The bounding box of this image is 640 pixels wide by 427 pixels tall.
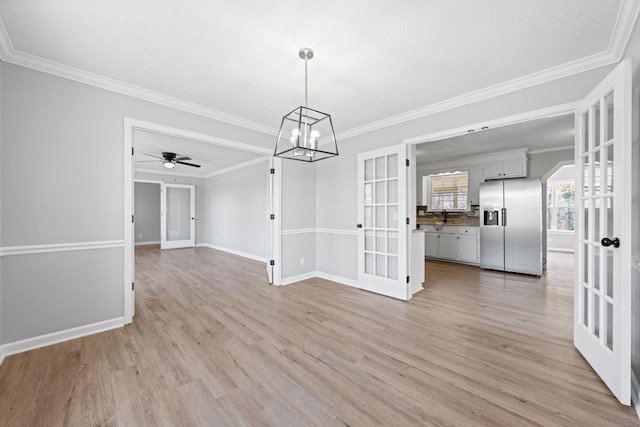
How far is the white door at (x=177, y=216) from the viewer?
841 cm

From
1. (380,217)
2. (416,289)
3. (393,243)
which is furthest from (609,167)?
(416,289)

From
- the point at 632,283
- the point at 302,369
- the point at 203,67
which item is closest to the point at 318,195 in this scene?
the point at 203,67

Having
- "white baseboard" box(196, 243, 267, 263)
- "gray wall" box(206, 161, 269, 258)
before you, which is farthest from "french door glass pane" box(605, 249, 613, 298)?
"white baseboard" box(196, 243, 267, 263)

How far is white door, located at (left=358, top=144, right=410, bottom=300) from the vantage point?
11.9ft

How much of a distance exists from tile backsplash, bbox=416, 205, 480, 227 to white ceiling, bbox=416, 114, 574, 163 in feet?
4.73

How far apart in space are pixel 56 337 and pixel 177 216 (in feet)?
22.4

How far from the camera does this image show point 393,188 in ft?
12.4

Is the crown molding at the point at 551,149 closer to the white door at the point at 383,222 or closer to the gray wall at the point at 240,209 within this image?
the white door at the point at 383,222

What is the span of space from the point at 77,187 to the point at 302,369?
282 cm

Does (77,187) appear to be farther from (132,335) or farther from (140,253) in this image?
(140,253)

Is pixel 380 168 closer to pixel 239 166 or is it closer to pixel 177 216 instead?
pixel 239 166

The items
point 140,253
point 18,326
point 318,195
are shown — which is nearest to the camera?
point 18,326

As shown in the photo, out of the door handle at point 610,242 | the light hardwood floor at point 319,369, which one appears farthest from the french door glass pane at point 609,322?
the door handle at point 610,242

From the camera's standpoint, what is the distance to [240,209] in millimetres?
7391
